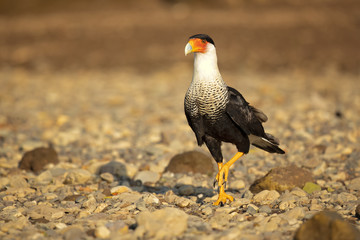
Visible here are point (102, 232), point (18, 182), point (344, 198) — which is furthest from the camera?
point (18, 182)

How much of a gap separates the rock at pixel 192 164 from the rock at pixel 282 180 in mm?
947

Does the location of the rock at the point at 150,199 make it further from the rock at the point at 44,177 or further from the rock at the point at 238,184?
the rock at the point at 44,177

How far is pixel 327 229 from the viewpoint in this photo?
399 centimetres

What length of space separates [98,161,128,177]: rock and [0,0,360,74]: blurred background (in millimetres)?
10546

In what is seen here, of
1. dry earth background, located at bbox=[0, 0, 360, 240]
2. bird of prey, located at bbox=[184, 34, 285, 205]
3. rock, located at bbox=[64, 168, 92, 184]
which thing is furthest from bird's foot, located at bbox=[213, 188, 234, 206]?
rock, located at bbox=[64, 168, 92, 184]

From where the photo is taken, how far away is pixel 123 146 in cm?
833

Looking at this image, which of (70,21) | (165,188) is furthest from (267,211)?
(70,21)

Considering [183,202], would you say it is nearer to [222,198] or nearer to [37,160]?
[222,198]

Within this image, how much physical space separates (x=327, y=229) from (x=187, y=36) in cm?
1784

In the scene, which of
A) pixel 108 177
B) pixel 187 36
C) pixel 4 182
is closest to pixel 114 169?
pixel 108 177

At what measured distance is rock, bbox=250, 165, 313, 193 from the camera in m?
5.86

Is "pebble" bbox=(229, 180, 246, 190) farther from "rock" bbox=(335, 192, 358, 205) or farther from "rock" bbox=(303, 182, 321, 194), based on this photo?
"rock" bbox=(335, 192, 358, 205)

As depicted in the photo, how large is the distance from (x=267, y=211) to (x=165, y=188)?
174 cm

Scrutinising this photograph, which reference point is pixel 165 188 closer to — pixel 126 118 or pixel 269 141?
pixel 269 141
